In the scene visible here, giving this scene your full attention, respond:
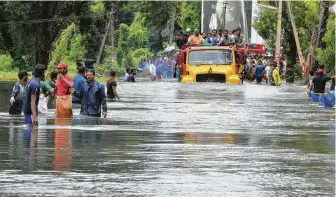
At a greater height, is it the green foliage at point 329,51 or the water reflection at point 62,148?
the green foliage at point 329,51

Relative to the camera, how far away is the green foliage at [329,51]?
58969 millimetres

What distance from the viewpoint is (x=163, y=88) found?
1843 inches

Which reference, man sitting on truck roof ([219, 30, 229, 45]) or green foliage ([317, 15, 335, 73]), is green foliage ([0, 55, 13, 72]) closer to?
green foliage ([317, 15, 335, 73])

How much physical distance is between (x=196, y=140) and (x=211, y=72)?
3083cm

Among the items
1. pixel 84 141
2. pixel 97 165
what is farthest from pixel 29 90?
pixel 97 165

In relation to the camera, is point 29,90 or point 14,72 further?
point 14,72

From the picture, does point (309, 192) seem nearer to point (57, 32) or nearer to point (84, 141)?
point (84, 141)

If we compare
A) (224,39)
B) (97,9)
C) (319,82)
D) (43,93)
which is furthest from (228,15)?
(43,93)

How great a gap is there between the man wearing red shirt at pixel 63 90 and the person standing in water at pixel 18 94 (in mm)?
922

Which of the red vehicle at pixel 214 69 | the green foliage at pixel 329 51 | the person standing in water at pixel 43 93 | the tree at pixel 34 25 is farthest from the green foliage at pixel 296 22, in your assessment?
the person standing in water at pixel 43 93

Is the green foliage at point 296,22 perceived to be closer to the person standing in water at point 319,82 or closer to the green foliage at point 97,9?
the green foliage at point 97,9

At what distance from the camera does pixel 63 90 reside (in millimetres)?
24859

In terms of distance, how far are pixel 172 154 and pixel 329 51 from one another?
43918 millimetres

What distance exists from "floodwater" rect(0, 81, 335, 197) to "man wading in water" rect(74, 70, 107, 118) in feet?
0.90
